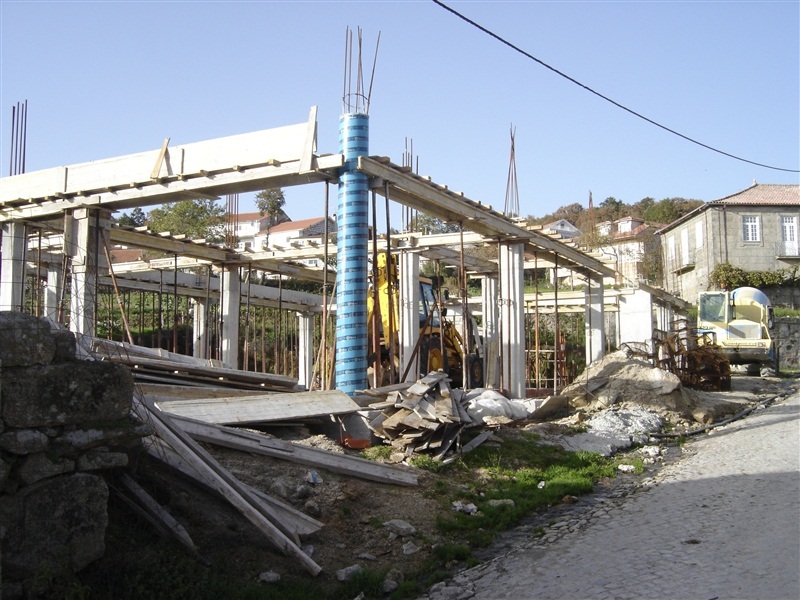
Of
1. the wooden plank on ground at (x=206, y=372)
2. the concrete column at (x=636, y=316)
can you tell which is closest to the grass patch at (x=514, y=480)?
the wooden plank on ground at (x=206, y=372)

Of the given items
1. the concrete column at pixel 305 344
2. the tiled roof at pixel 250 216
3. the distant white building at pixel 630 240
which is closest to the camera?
the concrete column at pixel 305 344

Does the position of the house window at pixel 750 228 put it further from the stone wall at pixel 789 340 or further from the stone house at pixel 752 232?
the stone wall at pixel 789 340

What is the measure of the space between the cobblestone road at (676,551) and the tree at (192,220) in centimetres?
→ 3422

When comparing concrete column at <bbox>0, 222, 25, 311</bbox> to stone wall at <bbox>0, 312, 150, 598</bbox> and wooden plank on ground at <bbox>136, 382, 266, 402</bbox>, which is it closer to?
wooden plank on ground at <bbox>136, 382, 266, 402</bbox>

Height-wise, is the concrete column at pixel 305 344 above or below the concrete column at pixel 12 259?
below

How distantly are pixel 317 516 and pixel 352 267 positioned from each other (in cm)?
568

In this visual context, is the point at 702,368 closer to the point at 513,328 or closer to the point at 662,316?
the point at 513,328

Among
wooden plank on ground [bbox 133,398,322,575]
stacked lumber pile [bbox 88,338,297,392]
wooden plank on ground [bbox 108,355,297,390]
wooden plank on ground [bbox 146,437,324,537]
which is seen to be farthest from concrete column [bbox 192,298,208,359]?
wooden plank on ground [bbox 146,437,324,537]

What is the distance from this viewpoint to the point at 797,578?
18.3ft

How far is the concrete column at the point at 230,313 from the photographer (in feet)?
67.3

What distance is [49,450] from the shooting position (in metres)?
5.07

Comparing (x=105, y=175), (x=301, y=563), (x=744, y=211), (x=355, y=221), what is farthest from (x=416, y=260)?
(x=744, y=211)

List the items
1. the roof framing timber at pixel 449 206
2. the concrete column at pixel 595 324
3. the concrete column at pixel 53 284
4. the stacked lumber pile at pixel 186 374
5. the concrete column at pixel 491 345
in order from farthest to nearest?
the concrete column at pixel 595 324 < the concrete column at pixel 491 345 < the concrete column at pixel 53 284 < the roof framing timber at pixel 449 206 < the stacked lumber pile at pixel 186 374

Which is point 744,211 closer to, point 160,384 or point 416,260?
point 416,260
